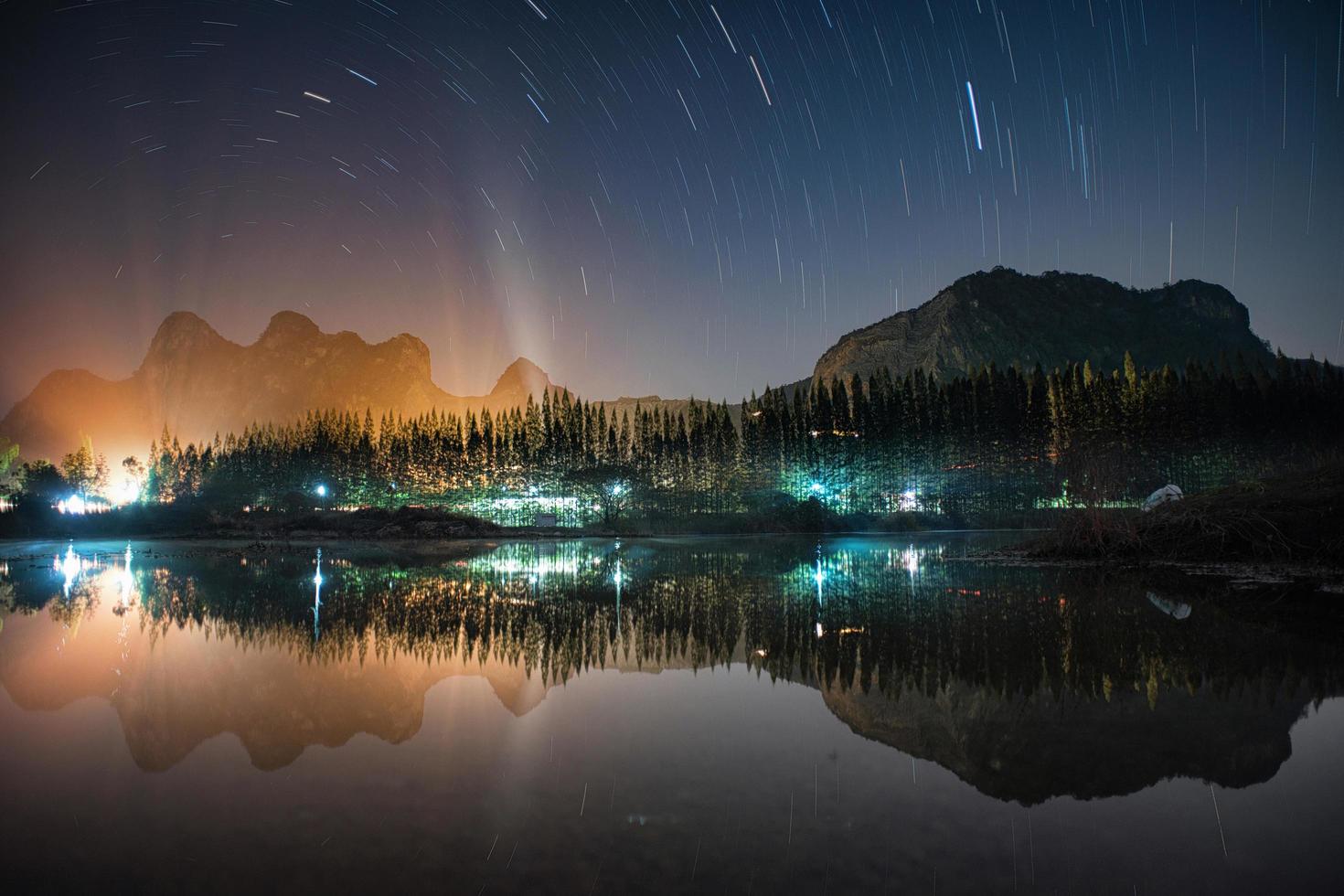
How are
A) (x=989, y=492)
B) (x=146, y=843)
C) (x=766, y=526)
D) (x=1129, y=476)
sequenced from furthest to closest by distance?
(x=989, y=492) → (x=1129, y=476) → (x=766, y=526) → (x=146, y=843)

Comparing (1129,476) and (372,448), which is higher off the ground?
(372,448)

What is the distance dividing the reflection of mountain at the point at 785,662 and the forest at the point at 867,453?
185 ft

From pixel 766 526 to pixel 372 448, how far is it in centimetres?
6021

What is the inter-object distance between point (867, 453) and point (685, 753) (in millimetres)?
78747

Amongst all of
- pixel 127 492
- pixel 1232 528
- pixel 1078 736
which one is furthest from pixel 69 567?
pixel 127 492

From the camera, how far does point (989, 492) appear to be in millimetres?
79312

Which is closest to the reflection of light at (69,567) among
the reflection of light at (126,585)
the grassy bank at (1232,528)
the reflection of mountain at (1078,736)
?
the reflection of light at (126,585)

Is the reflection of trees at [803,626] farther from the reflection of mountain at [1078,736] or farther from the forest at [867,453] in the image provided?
the forest at [867,453]

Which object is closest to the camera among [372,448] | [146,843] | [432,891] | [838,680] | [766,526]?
[432,891]

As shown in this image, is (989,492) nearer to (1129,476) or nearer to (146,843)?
(1129,476)

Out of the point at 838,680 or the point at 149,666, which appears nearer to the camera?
the point at 838,680

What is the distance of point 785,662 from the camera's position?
9.28 meters

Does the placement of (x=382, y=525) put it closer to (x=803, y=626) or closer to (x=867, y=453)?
(x=867, y=453)

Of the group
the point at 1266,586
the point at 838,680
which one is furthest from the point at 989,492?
the point at 838,680
